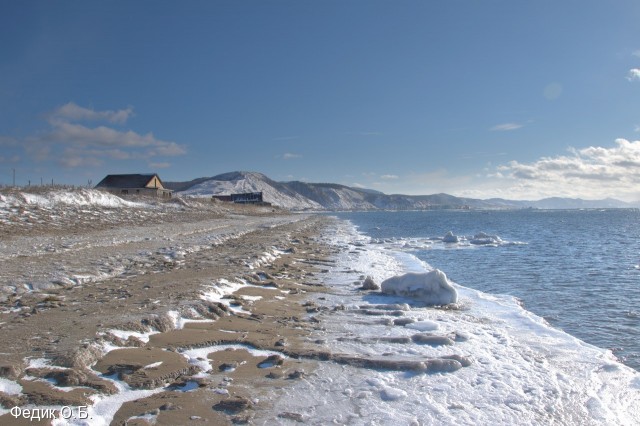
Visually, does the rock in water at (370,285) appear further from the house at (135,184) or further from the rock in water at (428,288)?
the house at (135,184)

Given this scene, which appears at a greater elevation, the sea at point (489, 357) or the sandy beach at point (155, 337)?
the sandy beach at point (155, 337)

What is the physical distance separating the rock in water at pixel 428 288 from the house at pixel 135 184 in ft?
207

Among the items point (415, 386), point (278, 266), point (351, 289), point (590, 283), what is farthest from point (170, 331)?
point (590, 283)

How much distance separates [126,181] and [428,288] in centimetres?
7241

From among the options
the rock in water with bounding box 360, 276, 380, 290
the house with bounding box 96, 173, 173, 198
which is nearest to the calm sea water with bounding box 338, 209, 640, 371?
the rock in water with bounding box 360, 276, 380, 290

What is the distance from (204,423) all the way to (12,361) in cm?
287

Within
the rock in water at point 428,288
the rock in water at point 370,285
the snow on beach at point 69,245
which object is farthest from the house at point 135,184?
the rock in water at point 428,288

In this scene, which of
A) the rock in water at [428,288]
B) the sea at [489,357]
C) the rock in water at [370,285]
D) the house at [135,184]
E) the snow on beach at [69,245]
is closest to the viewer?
the sea at [489,357]

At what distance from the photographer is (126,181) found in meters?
75.1

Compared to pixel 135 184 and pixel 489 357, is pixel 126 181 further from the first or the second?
pixel 489 357

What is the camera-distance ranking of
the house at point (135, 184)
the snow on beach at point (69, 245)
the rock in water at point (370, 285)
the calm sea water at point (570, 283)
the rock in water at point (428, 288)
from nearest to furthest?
the calm sea water at point (570, 283) < the snow on beach at point (69, 245) < the rock in water at point (428, 288) < the rock in water at point (370, 285) < the house at point (135, 184)

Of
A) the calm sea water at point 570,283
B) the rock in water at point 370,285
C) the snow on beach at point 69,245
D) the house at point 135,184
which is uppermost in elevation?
the house at point 135,184

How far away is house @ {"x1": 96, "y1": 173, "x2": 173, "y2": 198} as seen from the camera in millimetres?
70438

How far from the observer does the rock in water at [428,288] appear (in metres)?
12.1
